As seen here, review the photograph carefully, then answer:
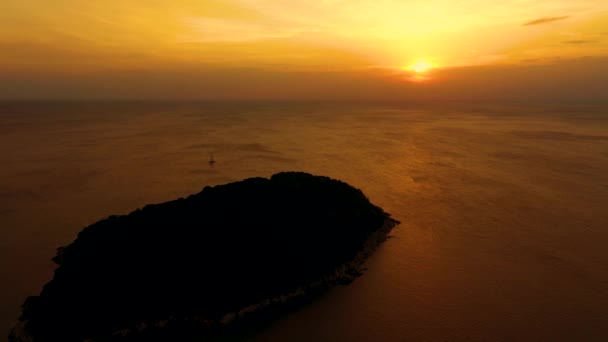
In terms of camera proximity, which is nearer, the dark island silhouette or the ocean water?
the dark island silhouette

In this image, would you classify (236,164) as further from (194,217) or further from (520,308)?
(520,308)

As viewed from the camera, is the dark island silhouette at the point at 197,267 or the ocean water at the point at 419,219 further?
the ocean water at the point at 419,219

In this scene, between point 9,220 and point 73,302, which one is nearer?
point 73,302

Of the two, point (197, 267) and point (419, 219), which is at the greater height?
point (197, 267)

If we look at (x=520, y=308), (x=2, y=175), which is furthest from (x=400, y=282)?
(x=2, y=175)

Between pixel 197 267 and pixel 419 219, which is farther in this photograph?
pixel 419 219
